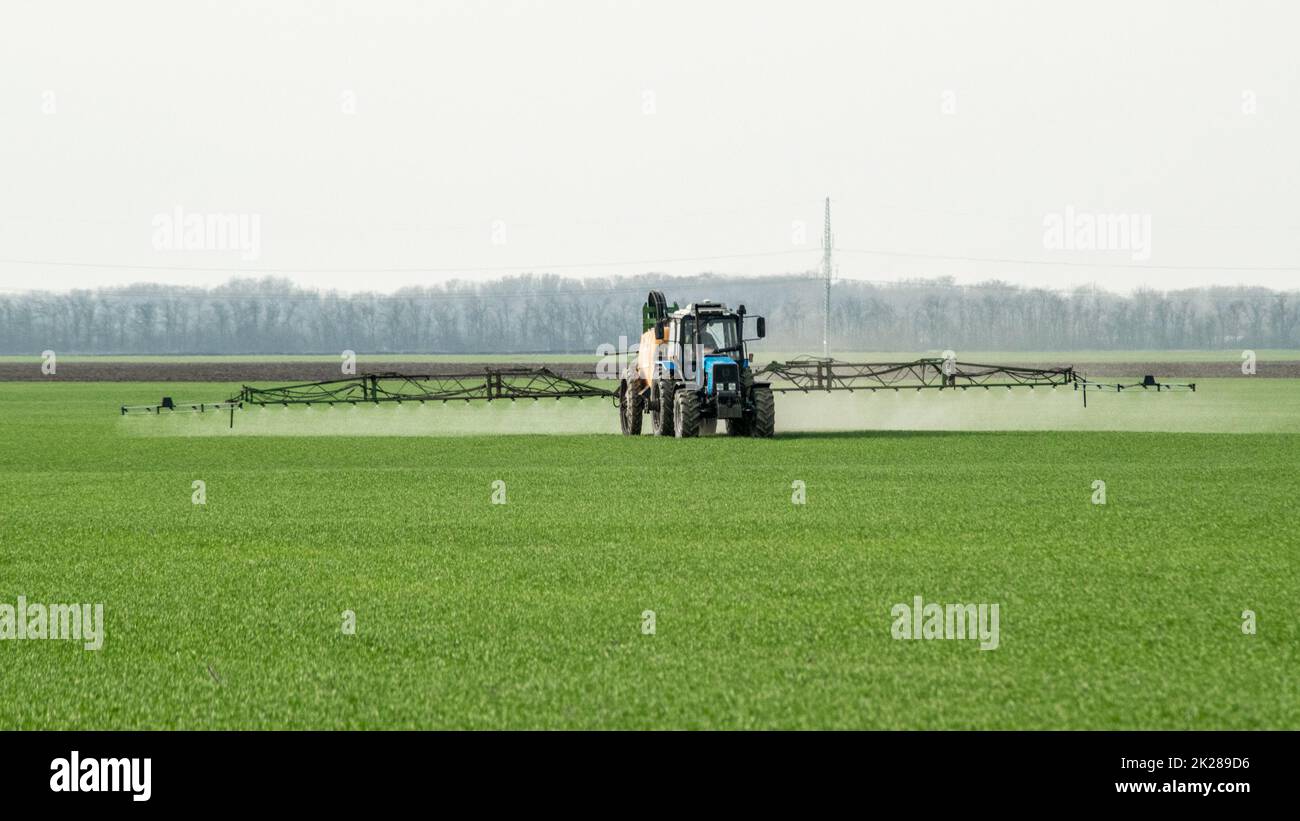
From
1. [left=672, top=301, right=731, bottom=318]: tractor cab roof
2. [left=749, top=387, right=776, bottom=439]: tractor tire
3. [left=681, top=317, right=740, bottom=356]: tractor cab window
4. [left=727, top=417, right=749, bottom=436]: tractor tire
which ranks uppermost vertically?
[left=672, top=301, right=731, bottom=318]: tractor cab roof

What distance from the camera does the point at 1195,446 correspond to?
1249 inches

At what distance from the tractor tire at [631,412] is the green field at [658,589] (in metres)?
8.50

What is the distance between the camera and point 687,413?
3306 centimetres

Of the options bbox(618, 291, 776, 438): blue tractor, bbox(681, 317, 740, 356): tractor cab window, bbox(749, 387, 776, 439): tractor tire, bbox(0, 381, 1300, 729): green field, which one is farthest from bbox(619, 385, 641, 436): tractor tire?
bbox(0, 381, 1300, 729): green field

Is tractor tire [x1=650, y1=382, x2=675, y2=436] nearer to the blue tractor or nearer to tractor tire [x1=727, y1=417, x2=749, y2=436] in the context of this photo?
the blue tractor

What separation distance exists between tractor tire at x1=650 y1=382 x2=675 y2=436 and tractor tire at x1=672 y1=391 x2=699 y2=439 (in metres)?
1.29

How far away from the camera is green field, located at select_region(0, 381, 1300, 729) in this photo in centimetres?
866

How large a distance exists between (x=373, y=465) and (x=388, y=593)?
15.9 m

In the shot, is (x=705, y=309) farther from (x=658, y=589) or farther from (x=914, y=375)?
(x=658, y=589)

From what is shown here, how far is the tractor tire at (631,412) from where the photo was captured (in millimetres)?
37034
